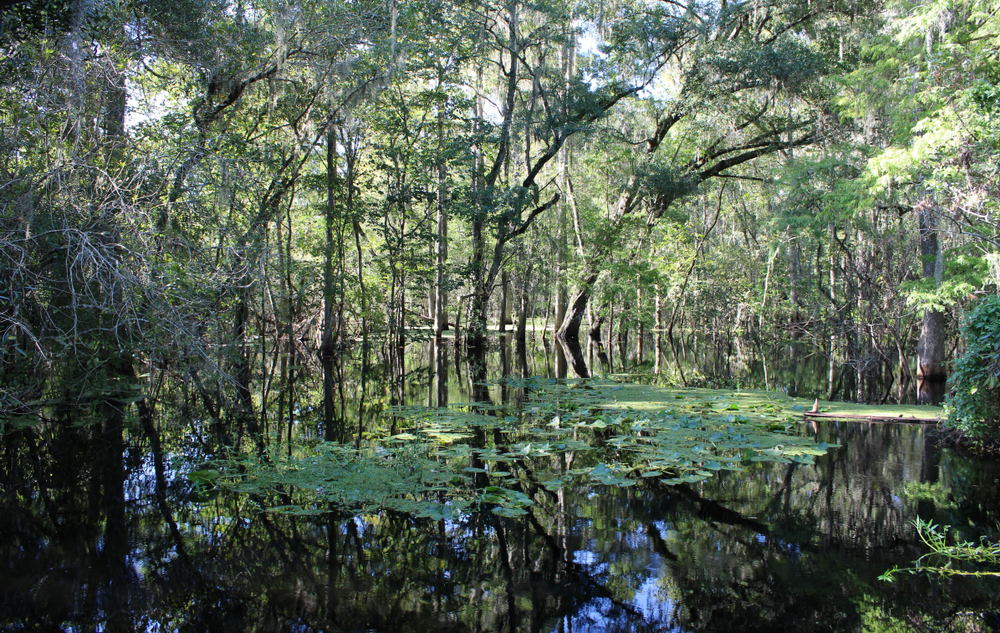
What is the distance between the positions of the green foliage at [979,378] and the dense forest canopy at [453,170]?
0.03m

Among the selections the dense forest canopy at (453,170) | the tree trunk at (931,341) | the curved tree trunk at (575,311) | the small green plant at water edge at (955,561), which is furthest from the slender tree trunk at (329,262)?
the tree trunk at (931,341)

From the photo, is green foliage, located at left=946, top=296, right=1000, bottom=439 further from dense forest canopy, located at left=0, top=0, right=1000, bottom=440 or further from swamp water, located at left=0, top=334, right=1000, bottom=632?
swamp water, located at left=0, top=334, right=1000, bottom=632

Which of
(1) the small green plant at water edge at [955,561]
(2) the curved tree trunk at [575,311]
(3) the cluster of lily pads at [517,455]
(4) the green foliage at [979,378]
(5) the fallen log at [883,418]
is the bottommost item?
(1) the small green plant at water edge at [955,561]

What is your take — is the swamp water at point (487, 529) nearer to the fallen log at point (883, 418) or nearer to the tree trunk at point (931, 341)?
the fallen log at point (883, 418)

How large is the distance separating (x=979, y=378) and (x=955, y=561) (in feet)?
9.69

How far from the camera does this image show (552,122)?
17.4m

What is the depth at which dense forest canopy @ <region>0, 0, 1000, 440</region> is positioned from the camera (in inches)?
215

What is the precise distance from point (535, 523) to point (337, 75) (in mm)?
9640

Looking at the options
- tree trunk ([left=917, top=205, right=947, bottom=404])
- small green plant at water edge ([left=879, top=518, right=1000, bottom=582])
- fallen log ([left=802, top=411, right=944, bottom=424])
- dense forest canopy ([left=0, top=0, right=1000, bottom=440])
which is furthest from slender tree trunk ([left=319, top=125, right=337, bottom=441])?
tree trunk ([left=917, top=205, right=947, bottom=404])

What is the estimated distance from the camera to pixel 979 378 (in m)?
6.00

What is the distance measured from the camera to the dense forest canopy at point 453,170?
5465mm

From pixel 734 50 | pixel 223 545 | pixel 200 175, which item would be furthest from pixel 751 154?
pixel 223 545

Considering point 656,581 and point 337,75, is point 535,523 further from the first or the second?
point 337,75

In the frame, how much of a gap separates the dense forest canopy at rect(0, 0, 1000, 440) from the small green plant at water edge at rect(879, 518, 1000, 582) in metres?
2.78
